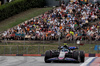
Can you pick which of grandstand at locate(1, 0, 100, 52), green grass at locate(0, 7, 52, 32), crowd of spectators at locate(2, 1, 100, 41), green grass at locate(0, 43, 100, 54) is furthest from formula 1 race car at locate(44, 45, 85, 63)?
green grass at locate(0, 7, 52, 32)

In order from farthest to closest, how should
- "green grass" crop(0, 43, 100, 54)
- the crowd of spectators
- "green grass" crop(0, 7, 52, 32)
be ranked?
"green grass" crop(0, 7, 52, 32) → the crowd of spectators → "green grass" crop(0, 43, 100, 54)

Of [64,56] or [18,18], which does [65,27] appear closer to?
[18,18]

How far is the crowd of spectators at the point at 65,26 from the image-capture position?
103ft

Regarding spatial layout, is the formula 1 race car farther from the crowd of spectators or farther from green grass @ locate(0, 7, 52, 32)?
green grass @ locate(0, 7, 52, 32)

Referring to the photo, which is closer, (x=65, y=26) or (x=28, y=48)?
(x=28, y=48)

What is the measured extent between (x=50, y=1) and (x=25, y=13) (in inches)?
201

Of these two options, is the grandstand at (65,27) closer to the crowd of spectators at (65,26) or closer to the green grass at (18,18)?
the crowd of spectators at (65,26)

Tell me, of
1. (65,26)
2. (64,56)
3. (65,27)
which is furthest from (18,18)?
(64,56)

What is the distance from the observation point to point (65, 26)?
3362 centimetres

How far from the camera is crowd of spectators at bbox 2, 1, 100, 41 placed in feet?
103

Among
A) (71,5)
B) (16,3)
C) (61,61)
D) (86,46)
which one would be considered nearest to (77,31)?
(86,46)

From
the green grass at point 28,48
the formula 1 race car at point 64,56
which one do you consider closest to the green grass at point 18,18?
the green grass at point 28,48

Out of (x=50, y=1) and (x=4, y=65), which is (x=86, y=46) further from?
(x=50, y=1)

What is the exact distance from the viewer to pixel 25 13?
156 feet
